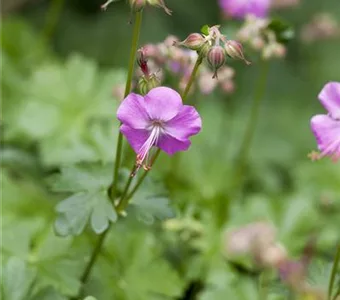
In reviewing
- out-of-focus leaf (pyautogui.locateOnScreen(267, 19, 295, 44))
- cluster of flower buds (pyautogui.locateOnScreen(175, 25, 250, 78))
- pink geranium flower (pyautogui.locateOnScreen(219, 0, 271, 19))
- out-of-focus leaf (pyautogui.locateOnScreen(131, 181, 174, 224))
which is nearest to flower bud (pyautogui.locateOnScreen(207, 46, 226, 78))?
cluster of flower buds (pyautogui.locateOnScreen(175, 25, 250, 78))

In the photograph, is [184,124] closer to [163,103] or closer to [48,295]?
[163,103]

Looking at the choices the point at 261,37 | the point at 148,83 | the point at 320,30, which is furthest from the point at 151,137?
the point at 320,30

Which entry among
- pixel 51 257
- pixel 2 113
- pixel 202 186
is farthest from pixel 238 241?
pixel 2 113

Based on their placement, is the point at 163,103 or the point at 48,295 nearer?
the point at 163,103

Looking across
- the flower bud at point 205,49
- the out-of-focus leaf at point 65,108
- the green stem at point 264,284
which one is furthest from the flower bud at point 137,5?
the out-of-focus leaf at point 65,108

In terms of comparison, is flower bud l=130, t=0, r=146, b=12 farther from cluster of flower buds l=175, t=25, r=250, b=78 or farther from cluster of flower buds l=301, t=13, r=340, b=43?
cluster of flower buds l=301, t=13, r=340, b=43

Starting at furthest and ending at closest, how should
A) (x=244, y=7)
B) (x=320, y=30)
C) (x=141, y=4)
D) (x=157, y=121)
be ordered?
(x=320, y=30) → (x=244, y=7) → (x=157, y=121) → (x=141, y=4)
